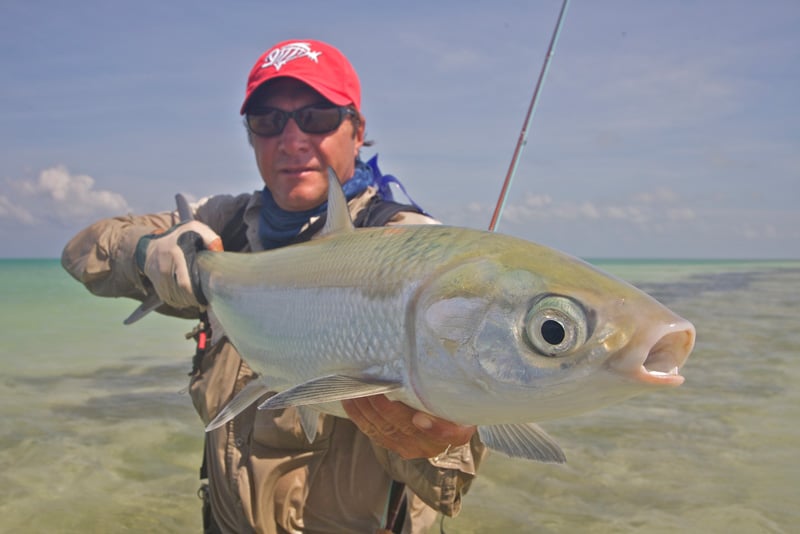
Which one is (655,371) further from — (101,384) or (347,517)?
(101,384)

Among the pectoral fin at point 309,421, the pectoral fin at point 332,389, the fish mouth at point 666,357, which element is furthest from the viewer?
the pectoral fin at point 309,421

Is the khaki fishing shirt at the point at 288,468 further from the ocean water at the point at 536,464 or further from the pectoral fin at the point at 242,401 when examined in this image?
the ocean water at the point at 536,464

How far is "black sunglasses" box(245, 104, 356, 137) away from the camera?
9.41 ft

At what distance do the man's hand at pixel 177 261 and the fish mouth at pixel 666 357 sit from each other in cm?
176

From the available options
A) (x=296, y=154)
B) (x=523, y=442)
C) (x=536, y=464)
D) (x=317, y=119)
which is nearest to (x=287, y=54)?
(x=317, y=119)

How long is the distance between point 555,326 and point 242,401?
1193 millimetres

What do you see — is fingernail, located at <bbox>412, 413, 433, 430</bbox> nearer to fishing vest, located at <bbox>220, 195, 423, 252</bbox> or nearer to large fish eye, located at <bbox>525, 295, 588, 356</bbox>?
large fish eye, located at <bbox>525, 295, 588, 356</bbox>

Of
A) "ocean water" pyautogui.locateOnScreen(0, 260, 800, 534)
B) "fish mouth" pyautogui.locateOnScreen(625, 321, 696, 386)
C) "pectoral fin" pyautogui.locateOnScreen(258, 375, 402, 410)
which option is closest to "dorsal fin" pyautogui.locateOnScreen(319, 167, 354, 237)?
"pectoral fin" pyautogui.locateOnScreen(258, 375, 402, 410)

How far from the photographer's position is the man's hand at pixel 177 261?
8.28 feet

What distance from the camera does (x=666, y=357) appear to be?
4.33ft

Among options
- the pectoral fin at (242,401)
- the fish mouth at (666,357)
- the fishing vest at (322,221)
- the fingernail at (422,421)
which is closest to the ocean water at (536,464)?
the fishing vest at (322,221)

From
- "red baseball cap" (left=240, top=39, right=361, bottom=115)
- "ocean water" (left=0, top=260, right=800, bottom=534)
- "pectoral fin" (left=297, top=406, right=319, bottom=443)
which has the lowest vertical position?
"ocean water" (left=0, top=260, right=800, bottom=534)

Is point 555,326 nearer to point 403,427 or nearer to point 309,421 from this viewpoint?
point 403,427

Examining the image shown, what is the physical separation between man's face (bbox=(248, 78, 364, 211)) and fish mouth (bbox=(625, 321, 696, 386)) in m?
1.82
